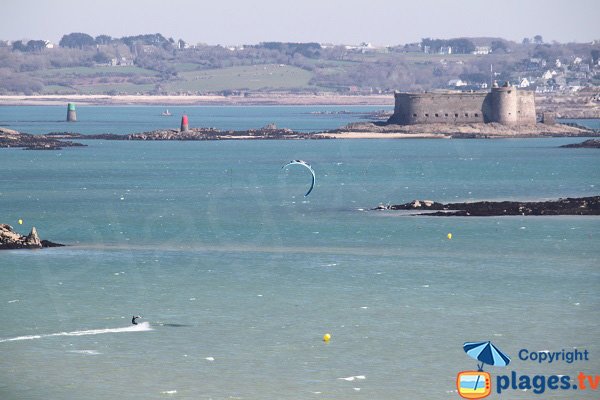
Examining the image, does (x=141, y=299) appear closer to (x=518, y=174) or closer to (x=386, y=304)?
(x=386, y=304)

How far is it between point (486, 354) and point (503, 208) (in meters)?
33.9

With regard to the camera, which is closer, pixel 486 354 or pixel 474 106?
pixel 486 354

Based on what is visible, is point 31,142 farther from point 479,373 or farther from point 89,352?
point 479,373

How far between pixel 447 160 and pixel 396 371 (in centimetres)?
8198

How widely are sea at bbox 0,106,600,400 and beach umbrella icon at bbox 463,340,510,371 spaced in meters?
0.28

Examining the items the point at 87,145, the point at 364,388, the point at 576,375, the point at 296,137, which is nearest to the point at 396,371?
the point at 364,388

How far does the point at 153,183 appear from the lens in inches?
3292

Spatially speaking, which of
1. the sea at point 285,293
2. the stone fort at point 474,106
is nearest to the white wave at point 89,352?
the sea at point 285,293

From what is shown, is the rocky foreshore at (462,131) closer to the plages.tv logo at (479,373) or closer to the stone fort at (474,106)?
the stone fort at (474,106)

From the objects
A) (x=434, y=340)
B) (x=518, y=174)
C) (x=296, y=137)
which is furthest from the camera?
(x=296, y=137)

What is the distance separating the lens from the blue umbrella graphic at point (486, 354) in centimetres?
2853

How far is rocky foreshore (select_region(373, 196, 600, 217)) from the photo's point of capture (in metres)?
60.6

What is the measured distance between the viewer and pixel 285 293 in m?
38.8

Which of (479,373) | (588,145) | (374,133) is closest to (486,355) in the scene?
(479,373)
